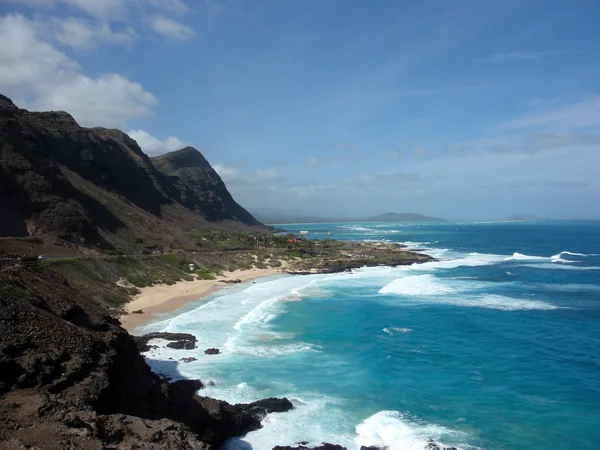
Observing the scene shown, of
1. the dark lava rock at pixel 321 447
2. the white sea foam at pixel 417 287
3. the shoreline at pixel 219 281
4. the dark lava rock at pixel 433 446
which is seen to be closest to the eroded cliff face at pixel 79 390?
the dark lava rock at pixel 321 447

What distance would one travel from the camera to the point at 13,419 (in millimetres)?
10188

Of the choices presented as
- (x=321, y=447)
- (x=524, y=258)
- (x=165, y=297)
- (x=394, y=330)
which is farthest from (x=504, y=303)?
(x=524, y=258)

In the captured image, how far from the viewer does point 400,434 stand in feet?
56.5

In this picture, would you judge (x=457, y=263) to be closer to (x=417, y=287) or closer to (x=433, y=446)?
(x=417, y=287)

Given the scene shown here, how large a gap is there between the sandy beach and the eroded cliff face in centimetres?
1515

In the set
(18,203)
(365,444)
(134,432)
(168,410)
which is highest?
(18,203)

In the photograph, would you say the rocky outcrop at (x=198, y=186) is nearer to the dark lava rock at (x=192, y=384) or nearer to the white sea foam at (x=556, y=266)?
the white sea foam at (x=556, y=266)

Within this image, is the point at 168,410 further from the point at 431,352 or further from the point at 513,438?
the point at 431,352

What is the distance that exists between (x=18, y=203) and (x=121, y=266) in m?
17.2

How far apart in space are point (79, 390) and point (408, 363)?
1900 centimetres

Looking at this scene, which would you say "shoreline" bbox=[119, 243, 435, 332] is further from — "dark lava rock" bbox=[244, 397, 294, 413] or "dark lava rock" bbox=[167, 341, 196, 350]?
"dark lava rock" bbox=[244, 397, 294, 413]

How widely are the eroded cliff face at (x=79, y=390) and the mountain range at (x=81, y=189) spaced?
38363mm

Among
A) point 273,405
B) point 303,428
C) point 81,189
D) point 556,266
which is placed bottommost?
point 303,428

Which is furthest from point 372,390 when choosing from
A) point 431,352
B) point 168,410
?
point 168,410
